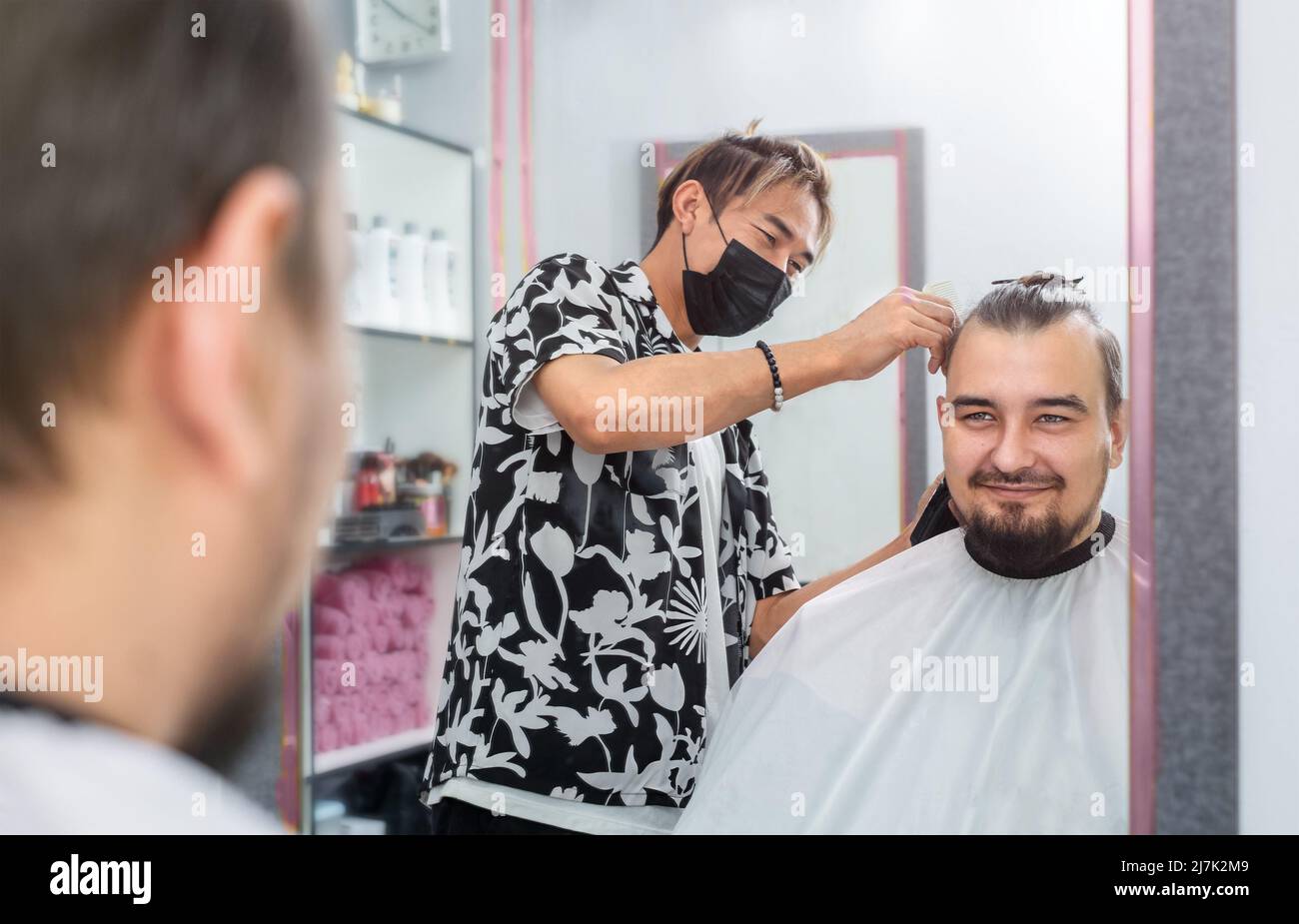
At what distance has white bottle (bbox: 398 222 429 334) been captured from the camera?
6.53ft

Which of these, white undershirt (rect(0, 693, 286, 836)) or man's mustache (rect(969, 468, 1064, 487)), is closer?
white undershirt (rect(0, 693, 286, 836))

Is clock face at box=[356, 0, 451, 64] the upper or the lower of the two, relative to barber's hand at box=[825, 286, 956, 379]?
upper

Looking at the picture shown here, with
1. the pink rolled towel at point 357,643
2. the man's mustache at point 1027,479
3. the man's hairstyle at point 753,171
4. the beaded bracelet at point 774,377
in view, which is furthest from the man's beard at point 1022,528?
the pink rolled towel at point 357,643

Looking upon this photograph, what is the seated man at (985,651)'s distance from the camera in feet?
4.72

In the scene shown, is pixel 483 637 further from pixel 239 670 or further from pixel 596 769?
pixel 239 670

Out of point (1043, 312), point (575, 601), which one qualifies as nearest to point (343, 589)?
point (575, 601)

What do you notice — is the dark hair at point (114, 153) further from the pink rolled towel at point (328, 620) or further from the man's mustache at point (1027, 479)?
the pink rolled towel at point (328, 620)

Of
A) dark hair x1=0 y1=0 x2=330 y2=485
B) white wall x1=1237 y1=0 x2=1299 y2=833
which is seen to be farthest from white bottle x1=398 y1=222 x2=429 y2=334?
Result: dark hair x1=0 y1=0 x2=330 y2=485

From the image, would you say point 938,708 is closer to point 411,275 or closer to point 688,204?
point 688,204

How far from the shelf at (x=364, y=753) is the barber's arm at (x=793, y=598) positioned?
2.40 feet

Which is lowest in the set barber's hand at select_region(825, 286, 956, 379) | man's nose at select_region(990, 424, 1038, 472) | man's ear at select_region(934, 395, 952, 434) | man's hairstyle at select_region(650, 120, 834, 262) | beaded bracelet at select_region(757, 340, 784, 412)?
man's nose at select_region(990, 424, 1038, 472)

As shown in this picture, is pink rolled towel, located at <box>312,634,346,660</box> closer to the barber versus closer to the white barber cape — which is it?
the barber

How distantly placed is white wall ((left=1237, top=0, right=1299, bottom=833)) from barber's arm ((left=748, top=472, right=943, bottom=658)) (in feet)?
1.54

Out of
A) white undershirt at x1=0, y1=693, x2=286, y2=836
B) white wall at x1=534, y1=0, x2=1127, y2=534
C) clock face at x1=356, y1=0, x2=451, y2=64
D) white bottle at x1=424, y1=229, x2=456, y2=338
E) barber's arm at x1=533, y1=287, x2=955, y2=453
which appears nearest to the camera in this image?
white undershirt at x1=0, y1=693, x2=286, y2=836
